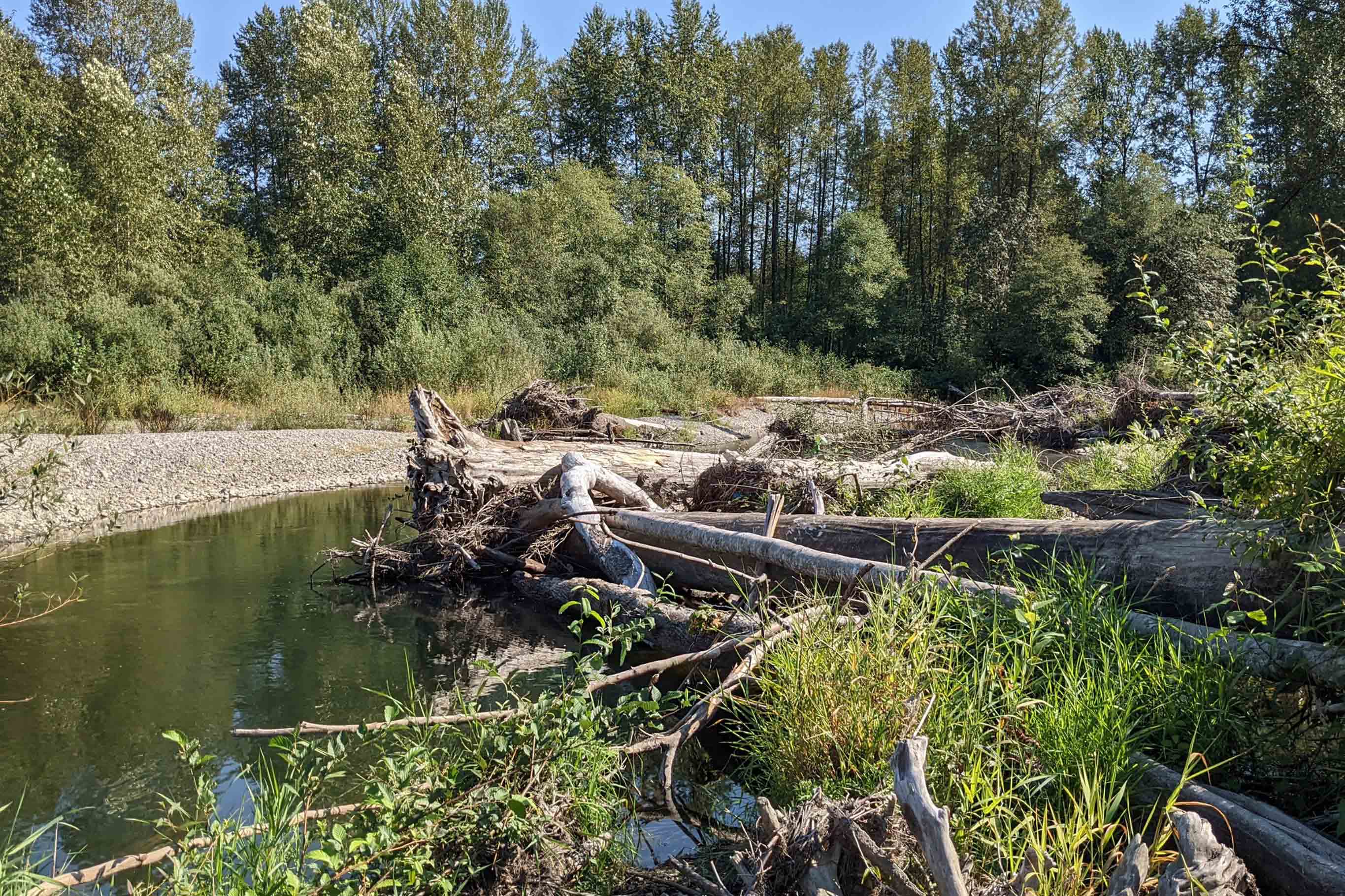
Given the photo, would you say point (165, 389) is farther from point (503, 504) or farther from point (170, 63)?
point (170, 63)

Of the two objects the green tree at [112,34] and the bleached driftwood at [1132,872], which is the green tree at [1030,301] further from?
the green tree at [112,34]

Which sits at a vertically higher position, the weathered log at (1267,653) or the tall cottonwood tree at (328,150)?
the tall cottonwood tree at (328,150)

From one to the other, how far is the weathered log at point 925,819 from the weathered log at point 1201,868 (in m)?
0.50

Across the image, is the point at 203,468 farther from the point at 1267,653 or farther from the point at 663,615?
the point at 1267,653

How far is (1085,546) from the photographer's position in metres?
4.41

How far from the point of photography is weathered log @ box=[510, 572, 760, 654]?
15.8 ft

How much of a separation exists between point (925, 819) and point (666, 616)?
351 centimetres

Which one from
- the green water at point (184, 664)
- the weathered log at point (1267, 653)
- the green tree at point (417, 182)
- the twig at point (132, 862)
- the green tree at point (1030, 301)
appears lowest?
the green water at point (184, 664)

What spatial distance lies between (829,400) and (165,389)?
15902 millimetres

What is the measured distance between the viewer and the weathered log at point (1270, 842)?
2.18 metres

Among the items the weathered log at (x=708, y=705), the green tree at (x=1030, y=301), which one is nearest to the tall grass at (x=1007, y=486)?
the weathered log at (x=708, y=705)

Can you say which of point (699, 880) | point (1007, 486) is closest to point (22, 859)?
point (699, 880)

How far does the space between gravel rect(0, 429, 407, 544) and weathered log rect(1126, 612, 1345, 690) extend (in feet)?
38.7

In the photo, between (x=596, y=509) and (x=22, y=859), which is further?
(x=596, y=509)
